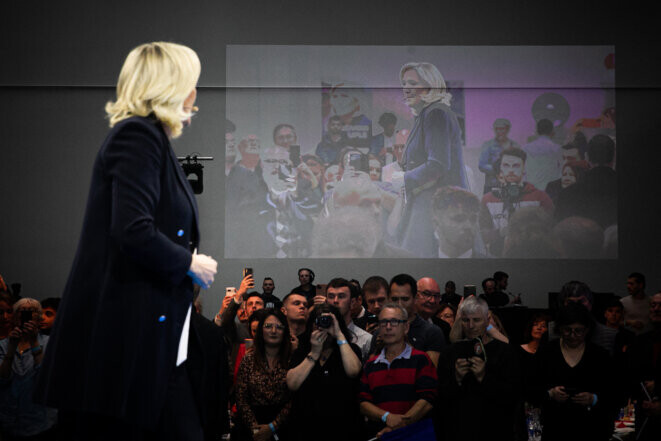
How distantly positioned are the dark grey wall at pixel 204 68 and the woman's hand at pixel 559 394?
7218 mm

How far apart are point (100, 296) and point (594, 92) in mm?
10583

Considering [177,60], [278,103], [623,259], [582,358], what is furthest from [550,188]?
[177,60]

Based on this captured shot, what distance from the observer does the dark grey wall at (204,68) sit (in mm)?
10938

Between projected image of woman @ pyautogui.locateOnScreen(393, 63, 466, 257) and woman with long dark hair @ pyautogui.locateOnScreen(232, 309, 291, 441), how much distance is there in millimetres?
6387

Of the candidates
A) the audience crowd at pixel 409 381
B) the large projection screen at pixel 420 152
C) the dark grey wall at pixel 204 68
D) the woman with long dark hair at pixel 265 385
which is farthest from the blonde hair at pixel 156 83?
the dark grey wall at pixel 204 68

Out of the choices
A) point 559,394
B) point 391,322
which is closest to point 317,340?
point 391,322

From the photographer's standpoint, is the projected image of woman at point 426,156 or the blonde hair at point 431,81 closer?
the projected image of woman at point 426,156

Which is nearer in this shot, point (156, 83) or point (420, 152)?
point (156, 83)

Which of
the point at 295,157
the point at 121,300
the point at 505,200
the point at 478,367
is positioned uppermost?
the point at 295,157

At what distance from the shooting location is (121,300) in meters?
1.47

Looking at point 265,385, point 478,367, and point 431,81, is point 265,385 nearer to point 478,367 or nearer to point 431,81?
point 478,367

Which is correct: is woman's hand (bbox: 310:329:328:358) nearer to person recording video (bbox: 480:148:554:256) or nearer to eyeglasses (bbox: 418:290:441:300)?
eyeglasses (bbox: 418:290:441:300)

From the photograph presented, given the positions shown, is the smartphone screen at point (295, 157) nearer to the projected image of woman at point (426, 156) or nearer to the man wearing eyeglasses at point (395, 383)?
the projected image of woman at point (426, 156)

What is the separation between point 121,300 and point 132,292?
1.1 inches
